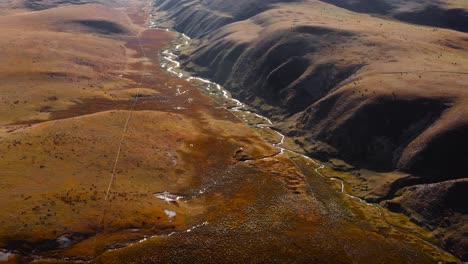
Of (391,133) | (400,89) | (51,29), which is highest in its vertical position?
(400,89)

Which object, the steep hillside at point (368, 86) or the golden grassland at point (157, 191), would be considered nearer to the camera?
the golden grassland at point (157, 191)

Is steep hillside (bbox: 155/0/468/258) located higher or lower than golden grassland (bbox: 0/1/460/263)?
higher

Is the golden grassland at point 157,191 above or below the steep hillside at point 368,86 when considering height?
below

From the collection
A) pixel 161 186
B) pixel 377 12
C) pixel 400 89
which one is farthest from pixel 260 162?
pixel 377 12

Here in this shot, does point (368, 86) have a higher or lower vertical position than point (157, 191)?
higher

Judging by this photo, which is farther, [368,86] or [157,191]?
[368,86]

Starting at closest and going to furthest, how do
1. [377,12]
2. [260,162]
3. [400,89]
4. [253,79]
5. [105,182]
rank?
[105,182] → [260,162] → [400,89] → [253,79] → [377,12]

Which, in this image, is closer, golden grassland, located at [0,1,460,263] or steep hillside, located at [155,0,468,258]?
golden grassland, located at [0,1,460,263]

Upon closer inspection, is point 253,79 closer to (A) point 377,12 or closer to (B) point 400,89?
(B) point 400,89
